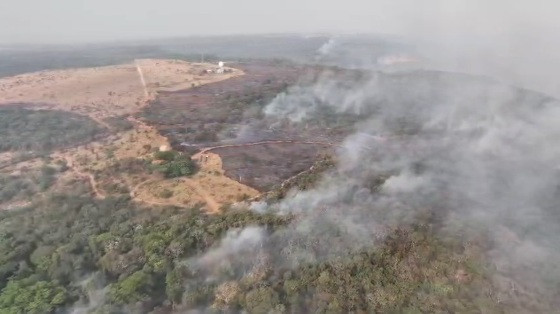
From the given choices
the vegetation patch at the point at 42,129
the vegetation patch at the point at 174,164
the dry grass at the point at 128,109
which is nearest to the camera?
the dry grass at the point at 128,109

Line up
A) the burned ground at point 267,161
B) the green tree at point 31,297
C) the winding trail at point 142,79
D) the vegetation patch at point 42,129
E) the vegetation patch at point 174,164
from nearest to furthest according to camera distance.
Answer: the green tree at point 31,297, the burned ground at point 267,161, the vegetation patch at point 174,164, the vegetation patch at point 42,129, the winding trail at point 142,79

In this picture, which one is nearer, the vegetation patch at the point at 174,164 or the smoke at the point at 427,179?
the smoke at the point at 427,179

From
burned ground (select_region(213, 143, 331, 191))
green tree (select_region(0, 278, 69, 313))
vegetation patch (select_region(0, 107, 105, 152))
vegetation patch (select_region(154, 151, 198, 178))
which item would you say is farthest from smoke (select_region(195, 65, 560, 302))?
vegetation patch (select_region(0, 107, 105, 152))

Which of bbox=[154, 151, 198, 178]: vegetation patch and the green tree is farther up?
bbox=[154, 151, 198, 178]: vegetation patch

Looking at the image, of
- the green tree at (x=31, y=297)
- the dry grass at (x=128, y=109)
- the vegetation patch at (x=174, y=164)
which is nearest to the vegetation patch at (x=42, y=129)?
the dry grass at (x=128, y=109)

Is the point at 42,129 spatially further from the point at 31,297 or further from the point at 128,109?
the point at 31,297

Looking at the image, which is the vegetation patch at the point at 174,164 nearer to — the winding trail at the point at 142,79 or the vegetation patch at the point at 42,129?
the vegetation patch at the point at 42,129

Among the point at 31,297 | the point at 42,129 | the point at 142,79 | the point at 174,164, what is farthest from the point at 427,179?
the point at 142,79

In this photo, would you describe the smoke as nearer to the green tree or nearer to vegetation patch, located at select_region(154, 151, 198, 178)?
the green tree

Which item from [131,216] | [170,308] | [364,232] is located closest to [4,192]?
[131,216]

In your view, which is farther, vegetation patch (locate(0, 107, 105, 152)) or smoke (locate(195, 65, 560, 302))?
vegetation patch (locate(0, 107, 105, 152))

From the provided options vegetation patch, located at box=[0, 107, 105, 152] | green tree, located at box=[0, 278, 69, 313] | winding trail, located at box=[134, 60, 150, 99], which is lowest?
green tree, located at box=[0, 278, 69, 313]

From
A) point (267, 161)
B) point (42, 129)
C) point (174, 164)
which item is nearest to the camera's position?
point (174, 164)
